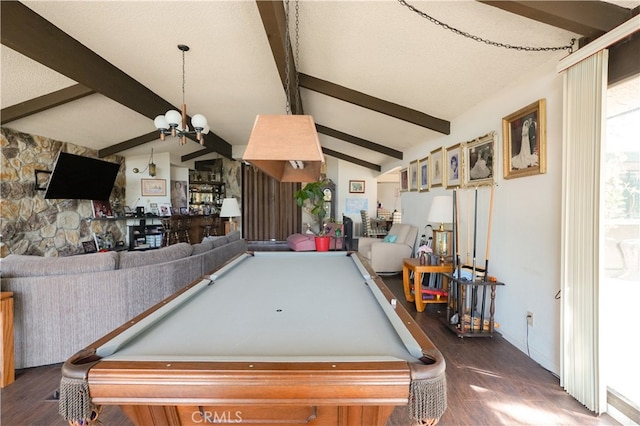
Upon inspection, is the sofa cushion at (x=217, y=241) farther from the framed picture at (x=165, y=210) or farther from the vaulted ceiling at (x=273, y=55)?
the framed picture at (x=165, y=210)

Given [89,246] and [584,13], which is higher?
[584,13]

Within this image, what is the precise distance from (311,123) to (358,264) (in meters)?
1.29

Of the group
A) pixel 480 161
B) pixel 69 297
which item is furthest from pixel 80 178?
pixel 480 161

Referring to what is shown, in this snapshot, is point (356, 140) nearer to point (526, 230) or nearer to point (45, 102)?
point (526, 230)

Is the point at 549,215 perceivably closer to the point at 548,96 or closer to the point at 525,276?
the point at 525,276

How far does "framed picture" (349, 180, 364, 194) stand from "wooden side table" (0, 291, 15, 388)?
686cm

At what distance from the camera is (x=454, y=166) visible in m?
3.64

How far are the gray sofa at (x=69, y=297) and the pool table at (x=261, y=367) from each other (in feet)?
4.47

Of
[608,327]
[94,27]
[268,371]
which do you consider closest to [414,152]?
[608,327]

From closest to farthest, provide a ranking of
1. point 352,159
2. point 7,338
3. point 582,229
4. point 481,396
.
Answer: point 582,229 → point 481,396 → point 7,338 → point 352,159

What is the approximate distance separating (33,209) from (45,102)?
181 cm

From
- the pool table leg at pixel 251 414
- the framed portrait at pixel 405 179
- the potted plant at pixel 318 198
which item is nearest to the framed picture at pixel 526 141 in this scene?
the pool table leg at pixel 251 414

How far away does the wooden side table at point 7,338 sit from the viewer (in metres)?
2.00

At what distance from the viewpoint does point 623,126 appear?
1792 mm
